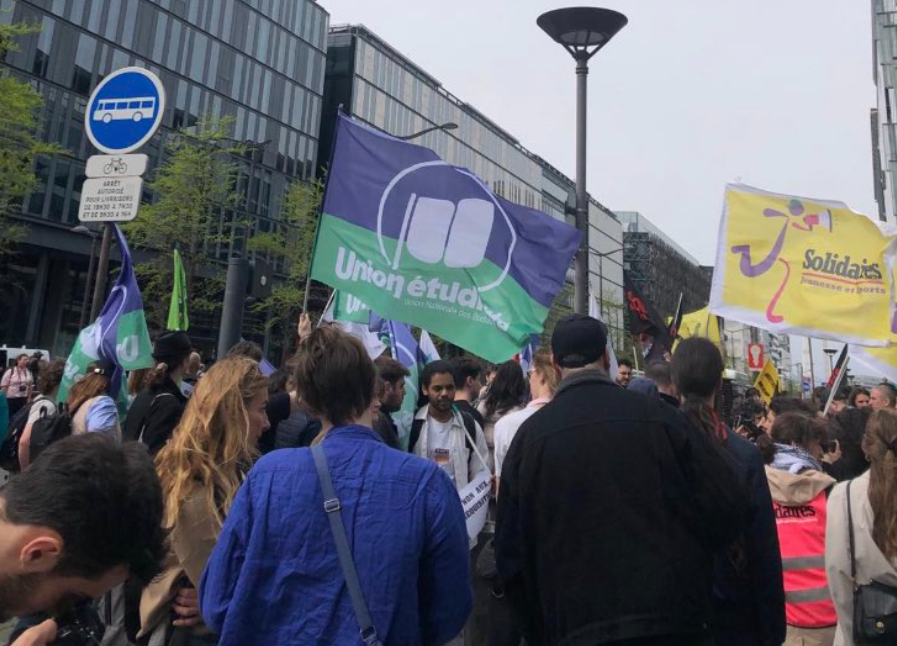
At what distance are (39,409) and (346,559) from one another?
14.9 feet

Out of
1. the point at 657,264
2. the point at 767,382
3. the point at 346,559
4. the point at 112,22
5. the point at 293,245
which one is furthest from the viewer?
the point at 657,264

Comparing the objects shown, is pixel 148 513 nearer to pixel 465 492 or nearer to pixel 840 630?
pixel 840 630

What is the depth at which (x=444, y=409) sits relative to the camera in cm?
513

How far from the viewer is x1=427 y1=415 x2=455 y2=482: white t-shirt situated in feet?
16.5

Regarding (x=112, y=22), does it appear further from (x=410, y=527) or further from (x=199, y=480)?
(x=410, y=527)

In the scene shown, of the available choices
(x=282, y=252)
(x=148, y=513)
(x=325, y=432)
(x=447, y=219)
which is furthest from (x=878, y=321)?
(x=282, y=252)

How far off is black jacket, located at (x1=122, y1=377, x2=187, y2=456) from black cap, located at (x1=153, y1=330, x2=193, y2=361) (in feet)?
0.54

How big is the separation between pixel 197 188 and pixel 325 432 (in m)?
28.6

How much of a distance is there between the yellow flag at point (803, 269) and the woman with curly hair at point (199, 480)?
4976 mm

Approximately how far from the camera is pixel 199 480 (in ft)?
9.15

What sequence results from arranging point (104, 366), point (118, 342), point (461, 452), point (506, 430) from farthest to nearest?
point (118, 342), point (104, 366), point (461, 452), point (506, 430)

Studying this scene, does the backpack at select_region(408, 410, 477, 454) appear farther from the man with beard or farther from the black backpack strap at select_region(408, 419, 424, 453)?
the man with beard

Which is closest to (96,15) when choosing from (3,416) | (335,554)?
(3,416)

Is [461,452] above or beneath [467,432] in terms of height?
beneath
